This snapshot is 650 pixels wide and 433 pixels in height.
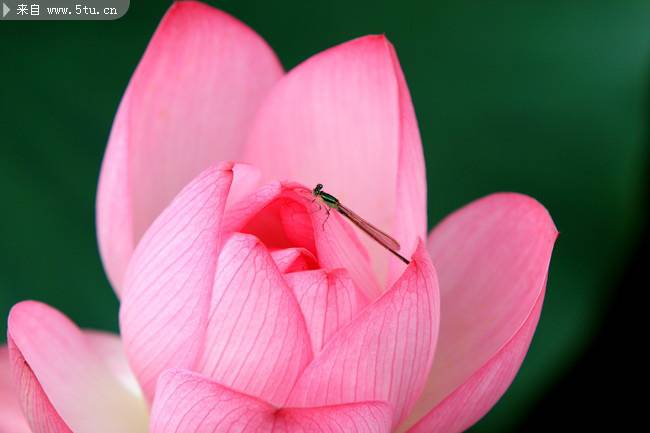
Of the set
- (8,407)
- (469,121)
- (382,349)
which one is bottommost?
(8,407)

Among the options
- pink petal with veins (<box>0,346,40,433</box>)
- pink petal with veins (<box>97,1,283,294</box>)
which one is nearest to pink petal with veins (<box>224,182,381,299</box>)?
pink petal with veins (<box>97,1,283,294</box>)

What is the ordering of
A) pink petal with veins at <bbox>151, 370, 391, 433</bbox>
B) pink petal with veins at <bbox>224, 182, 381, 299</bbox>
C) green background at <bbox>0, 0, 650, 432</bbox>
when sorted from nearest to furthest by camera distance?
pink petal with veins at <bbox>151, 370, 391, 433</bbox>, pink petal with veins at <bbox>224, 182, 381, 299</bbox>, green background at <bbox>0, 0, 650, 432</bbox>

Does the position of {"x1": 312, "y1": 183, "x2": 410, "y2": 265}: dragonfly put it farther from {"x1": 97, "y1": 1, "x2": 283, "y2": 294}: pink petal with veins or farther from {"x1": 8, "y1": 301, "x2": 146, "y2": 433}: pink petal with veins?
{"x1": 8, "y1": 301, "x2": 146, "y2": 433}: pink petal with veins

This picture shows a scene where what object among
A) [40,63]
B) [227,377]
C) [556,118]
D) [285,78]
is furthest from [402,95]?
[40,63]

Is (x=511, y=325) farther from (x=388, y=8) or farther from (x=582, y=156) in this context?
(x=388, y=8)

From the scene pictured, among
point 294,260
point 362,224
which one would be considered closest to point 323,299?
point 294,260

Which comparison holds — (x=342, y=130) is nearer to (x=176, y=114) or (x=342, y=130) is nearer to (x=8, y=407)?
(x=176, y=114)
